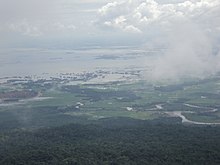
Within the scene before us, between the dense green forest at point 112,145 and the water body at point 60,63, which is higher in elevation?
the water body at point 60,63

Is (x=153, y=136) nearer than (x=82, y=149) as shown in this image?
No

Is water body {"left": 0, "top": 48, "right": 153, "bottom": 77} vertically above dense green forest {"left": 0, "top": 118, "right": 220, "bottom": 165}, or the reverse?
water body {"left": 0, "top": 48, "right": 153, "bottom": 77}

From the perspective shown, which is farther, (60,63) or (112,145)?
(60,63)

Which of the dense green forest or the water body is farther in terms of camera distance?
the water body

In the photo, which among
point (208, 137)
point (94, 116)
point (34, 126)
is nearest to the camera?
point (208, 137)

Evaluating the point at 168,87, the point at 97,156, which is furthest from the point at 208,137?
the point at 168,87

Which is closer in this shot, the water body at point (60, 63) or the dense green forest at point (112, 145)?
the dense green forest at point (112, 145)

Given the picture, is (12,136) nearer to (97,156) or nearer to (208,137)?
(97,156)

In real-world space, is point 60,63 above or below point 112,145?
above
